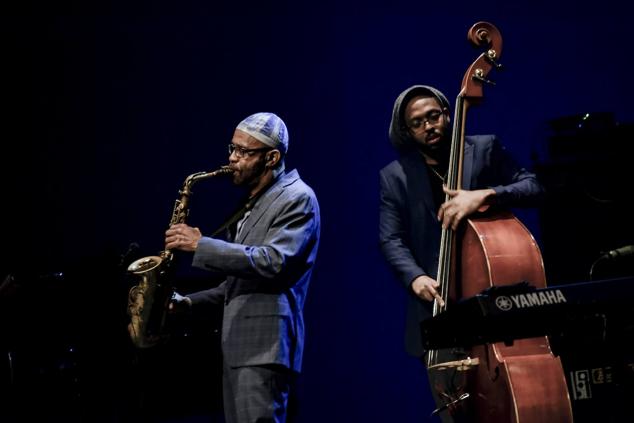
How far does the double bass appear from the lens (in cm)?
218

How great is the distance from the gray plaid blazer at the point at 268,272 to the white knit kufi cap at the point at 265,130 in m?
0.22

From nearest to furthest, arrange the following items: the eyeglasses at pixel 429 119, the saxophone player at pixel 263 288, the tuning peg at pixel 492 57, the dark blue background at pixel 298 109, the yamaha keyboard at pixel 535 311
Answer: the yamaha keyboard at pixel 535 311, the saxophone player at pixel 263 288, the tuning peg at pixel 492 57, the eyeglasses at pixel 429 119, the dark blue background at pixel 298 109

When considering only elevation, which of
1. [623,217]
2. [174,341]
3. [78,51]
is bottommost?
[174,341]

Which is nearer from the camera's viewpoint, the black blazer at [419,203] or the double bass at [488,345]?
the double bass at [488,345]

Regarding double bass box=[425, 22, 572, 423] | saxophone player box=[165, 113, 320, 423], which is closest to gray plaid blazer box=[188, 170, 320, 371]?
saxophone player box=[165, 113, 320, 423]

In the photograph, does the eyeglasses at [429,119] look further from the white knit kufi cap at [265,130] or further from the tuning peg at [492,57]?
the white knit kufi cap at [265,130]

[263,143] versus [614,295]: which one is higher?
[263,143]

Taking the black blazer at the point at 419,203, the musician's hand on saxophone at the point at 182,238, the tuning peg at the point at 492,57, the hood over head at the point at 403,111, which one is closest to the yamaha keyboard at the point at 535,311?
the black blazer at the point at 419,203

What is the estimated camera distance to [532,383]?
218cm

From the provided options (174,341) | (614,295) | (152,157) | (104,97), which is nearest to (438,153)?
(614,295)

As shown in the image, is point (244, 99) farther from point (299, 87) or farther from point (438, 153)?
point (438, 153)

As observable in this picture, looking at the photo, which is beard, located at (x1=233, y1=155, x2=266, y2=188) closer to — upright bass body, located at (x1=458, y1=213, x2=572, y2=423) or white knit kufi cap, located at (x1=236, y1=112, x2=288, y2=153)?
white knit kufi cap, located at (x1=236, y1=112, x2=288, y2=153)

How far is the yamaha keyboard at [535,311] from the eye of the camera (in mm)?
1676

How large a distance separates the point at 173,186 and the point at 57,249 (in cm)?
82
